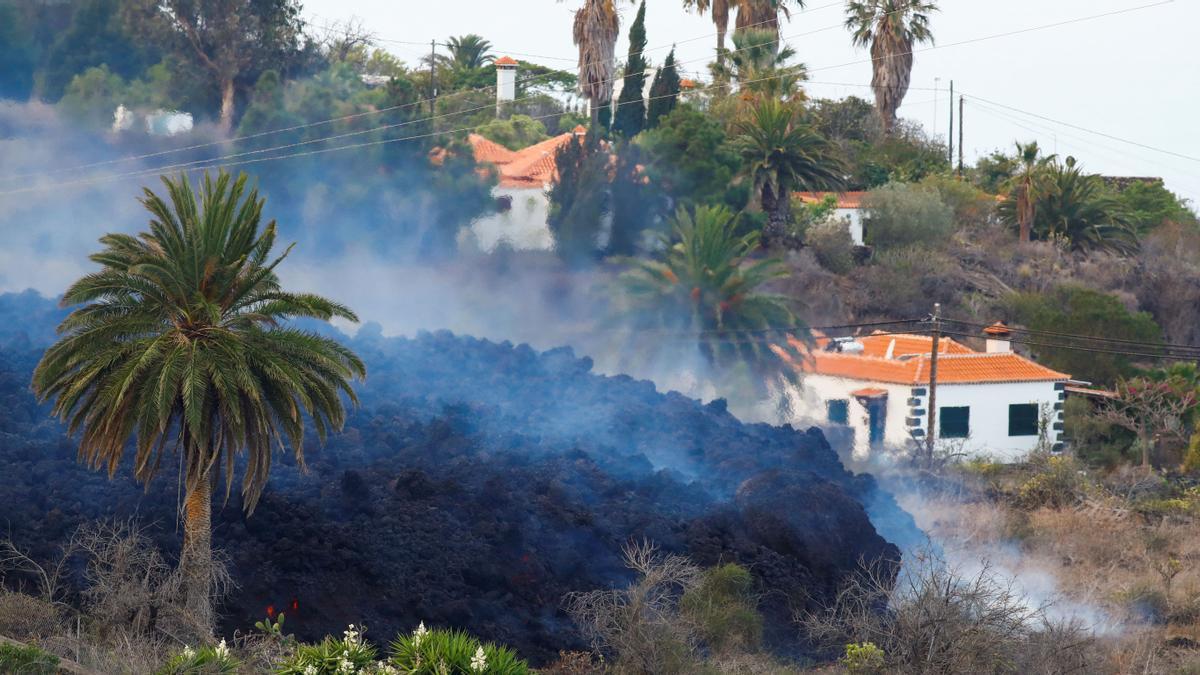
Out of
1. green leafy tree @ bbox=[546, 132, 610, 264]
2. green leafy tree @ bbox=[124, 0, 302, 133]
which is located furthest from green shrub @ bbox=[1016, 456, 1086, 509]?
green leafy tree @ bbox=[124, 0, 302, 133]

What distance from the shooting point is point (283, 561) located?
79.4 ft

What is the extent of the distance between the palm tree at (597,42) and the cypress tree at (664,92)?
2.17 metres

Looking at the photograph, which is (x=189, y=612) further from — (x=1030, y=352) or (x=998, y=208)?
(x=998, y=208)

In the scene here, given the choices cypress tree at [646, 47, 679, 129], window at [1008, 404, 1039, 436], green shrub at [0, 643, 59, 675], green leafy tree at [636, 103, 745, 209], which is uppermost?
cypress tree at [646, 47, 679, 129]

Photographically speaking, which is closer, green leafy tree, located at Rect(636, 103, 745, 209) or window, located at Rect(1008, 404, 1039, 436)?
window, located at Rect(1008, 404, 1039, 436)

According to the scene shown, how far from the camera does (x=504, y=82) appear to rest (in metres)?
73.8

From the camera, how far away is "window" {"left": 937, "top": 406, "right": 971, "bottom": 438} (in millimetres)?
44562

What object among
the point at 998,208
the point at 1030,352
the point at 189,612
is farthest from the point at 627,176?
the point at 189,612

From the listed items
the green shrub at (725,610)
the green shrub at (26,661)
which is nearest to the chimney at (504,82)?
the green shrub at (725,610)

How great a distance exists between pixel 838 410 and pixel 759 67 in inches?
1074

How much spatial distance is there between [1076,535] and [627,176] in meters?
25.4

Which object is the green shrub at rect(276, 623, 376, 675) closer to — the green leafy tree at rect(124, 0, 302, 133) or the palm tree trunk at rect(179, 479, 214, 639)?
the palm tree trunk at rect(179, 479, 214, 639)

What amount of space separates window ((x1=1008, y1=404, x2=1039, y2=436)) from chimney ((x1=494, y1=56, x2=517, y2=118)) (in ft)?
110

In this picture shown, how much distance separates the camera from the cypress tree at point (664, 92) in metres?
64.2
